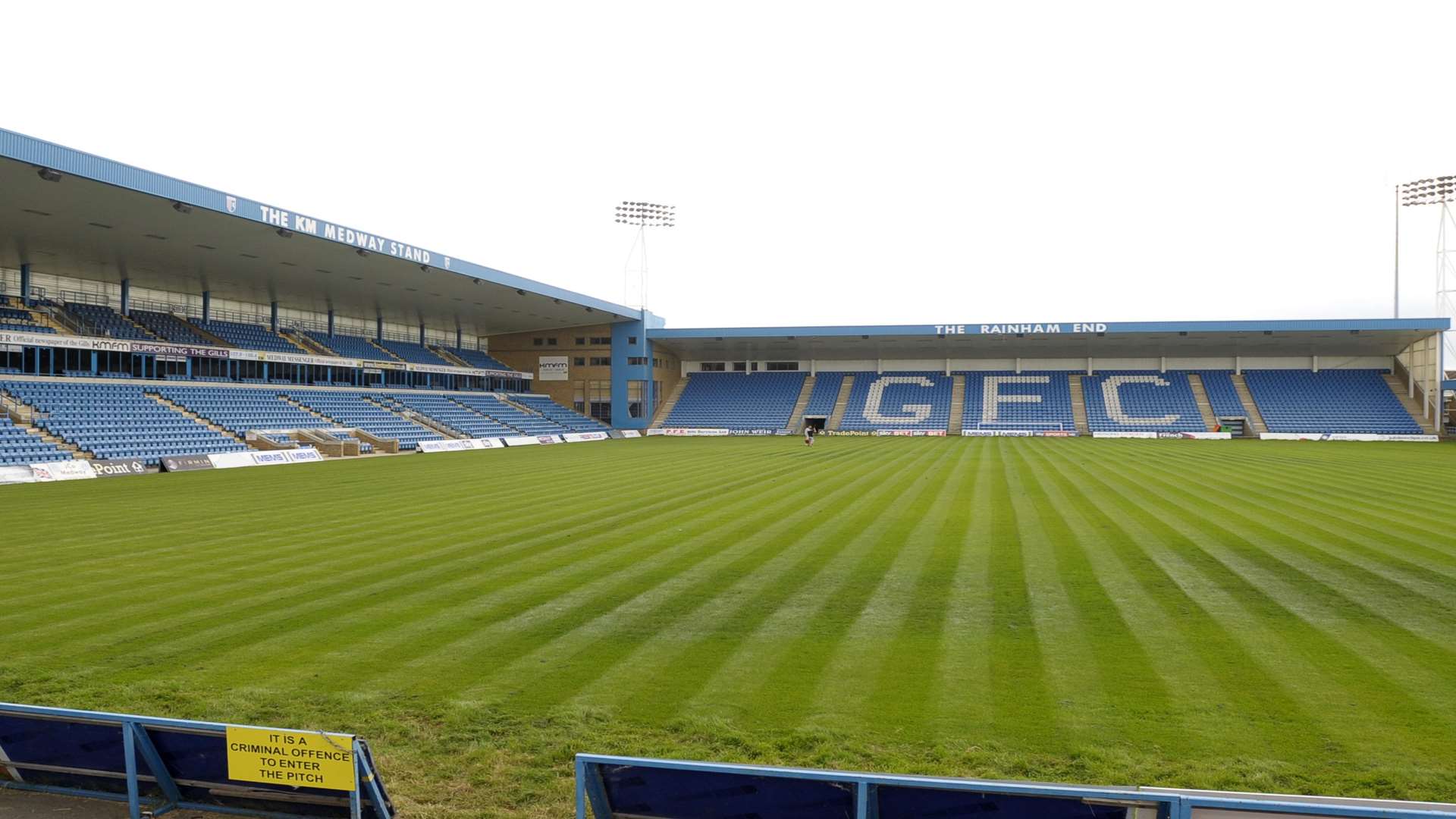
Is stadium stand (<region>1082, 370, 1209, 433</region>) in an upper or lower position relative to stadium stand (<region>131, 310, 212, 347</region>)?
lower

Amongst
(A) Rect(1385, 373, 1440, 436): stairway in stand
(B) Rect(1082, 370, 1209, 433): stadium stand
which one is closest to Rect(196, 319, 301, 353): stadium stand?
(B) Rect(1082, 370, 1209, 433): stadium stand

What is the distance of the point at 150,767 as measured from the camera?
457 centimetres

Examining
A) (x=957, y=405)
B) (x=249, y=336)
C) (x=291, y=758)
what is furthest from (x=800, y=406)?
(x=291, y=758)

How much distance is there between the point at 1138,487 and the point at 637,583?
621 inches

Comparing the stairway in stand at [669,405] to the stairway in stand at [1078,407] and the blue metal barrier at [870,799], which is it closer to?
the stairway in stand at [1078,407]

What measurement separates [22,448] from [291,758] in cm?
3022

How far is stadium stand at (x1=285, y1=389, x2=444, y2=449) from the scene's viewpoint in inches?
1657

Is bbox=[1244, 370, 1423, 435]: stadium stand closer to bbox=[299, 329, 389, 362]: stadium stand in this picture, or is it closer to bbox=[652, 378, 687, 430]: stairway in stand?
bbox=[652, 378, 687, 430]: stairway in stand

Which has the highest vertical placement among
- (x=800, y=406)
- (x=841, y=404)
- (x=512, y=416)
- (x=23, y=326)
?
(x=23, y=326)

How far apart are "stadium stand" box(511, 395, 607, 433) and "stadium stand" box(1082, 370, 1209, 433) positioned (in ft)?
119

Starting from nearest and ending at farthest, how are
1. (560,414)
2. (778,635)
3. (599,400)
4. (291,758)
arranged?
(291,758)
(778,635)
(560,414)
(599,400)

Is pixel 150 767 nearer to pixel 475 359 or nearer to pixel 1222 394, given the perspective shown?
pixel 475 359

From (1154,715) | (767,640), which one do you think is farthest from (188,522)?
(1154,715)

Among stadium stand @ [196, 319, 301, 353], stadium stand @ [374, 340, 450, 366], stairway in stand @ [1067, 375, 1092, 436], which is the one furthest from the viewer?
stairway in stand @ [1067, 375, 1092, 436]
